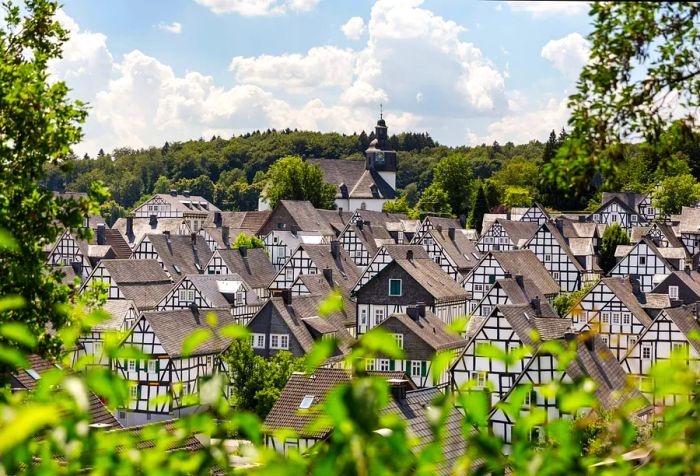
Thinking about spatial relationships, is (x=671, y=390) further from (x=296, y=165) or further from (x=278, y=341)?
(x=296, y=165)

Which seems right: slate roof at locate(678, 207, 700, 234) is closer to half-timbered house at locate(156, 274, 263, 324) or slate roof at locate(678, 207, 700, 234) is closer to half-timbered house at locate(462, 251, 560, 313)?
half-timbered house at locate(462, 251, 560, 313)

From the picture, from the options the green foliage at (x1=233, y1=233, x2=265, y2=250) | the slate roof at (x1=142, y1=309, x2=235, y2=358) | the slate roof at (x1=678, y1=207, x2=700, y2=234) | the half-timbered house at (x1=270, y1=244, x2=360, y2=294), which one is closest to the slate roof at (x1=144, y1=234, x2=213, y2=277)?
the green foliage at (x1=233, y1=233, x2=265, y2=250)

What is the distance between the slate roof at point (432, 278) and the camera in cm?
5812

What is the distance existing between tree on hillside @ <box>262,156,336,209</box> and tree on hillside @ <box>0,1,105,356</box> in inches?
3504

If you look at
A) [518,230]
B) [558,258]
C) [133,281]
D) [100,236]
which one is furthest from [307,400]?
[518,230]

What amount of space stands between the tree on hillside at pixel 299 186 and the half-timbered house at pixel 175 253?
2959cm

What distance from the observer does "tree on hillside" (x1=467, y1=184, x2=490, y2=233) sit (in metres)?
102

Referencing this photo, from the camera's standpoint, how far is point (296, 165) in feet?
350

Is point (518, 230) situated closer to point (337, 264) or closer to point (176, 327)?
point (337, 264)

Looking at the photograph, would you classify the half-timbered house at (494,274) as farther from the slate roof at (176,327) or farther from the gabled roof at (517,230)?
the slate roof at (176,327)

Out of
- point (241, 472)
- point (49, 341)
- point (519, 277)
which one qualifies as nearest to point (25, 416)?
point (241, 472)

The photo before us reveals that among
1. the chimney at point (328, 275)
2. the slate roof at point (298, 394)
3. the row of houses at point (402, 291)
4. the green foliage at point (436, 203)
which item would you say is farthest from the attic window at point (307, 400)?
the green foliage at point (436, 203)

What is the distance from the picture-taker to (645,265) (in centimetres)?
6700

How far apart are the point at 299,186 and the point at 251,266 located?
3764 centimetres
